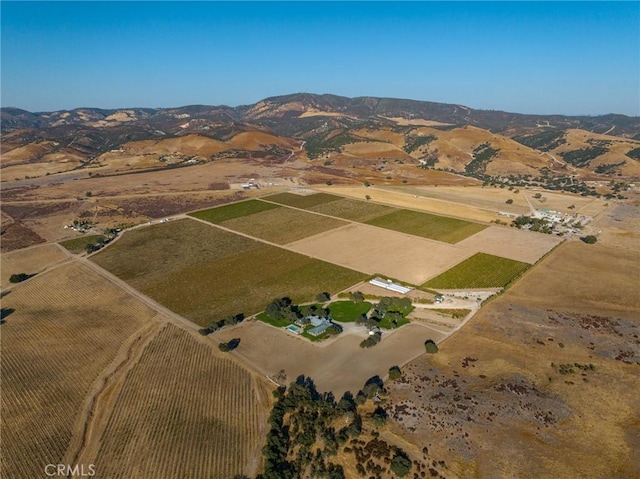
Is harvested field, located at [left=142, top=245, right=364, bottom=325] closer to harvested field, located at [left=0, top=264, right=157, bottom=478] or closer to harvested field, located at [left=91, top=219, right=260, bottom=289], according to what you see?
harvested field, located at [left=91, top=219, right=260, bottom=289]

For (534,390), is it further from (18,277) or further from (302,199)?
(302,199)

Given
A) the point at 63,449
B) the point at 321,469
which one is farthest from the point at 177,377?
the point at 321,469

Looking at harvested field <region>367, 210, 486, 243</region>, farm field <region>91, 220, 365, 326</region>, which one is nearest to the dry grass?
farm field <region>91, 220, 365, 326</region>

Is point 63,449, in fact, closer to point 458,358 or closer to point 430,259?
point 458,358

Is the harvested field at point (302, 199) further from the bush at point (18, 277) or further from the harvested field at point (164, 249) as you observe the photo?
the bush at point (18, 277)

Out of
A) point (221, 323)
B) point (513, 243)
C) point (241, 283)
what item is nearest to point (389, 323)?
point (221, 323)
